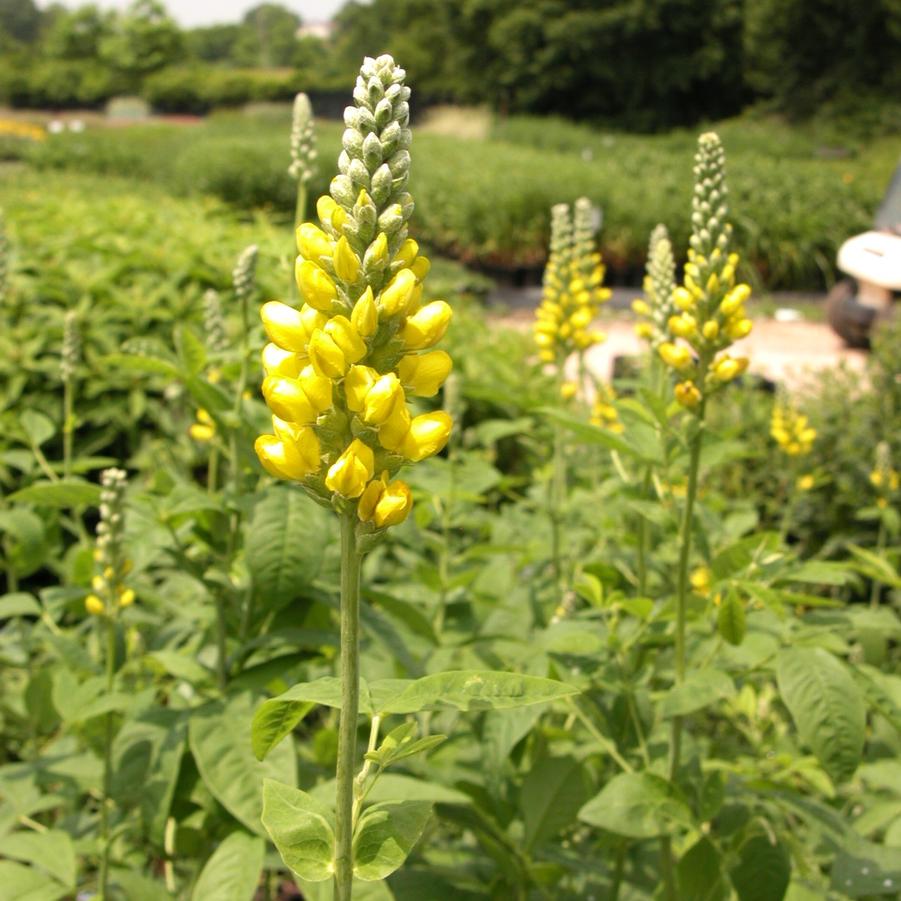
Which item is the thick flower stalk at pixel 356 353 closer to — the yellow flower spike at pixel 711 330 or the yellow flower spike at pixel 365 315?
the yellow flower spike at pixel 365 315

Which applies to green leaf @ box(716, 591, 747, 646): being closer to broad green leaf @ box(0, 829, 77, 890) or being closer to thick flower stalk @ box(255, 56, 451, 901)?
thick flower stalk @ box(255, 56, 451, 901)

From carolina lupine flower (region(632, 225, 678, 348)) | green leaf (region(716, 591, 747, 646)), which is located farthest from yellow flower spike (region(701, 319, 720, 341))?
green leaf (region(716, 591, 747, 646))

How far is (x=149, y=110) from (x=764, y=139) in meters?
42.7

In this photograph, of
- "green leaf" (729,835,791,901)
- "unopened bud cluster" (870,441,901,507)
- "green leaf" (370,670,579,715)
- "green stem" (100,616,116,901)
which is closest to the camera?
"green leaf" (370,670,579,715)

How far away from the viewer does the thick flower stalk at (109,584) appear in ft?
5.38

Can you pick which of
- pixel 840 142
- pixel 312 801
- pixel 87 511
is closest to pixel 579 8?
pixel 840 142

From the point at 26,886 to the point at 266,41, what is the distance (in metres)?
109

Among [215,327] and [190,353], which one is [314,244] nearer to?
[190,353]

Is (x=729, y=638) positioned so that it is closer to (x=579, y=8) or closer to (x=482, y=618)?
(x=482, y=618)

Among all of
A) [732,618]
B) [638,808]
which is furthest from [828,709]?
[638,808]

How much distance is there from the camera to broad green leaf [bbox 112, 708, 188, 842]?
159 centimetres

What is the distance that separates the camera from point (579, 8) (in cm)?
3722

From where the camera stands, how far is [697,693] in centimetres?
149

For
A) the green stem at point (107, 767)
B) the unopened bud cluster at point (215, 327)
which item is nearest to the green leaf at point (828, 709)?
the green stem at point (107, 767)
